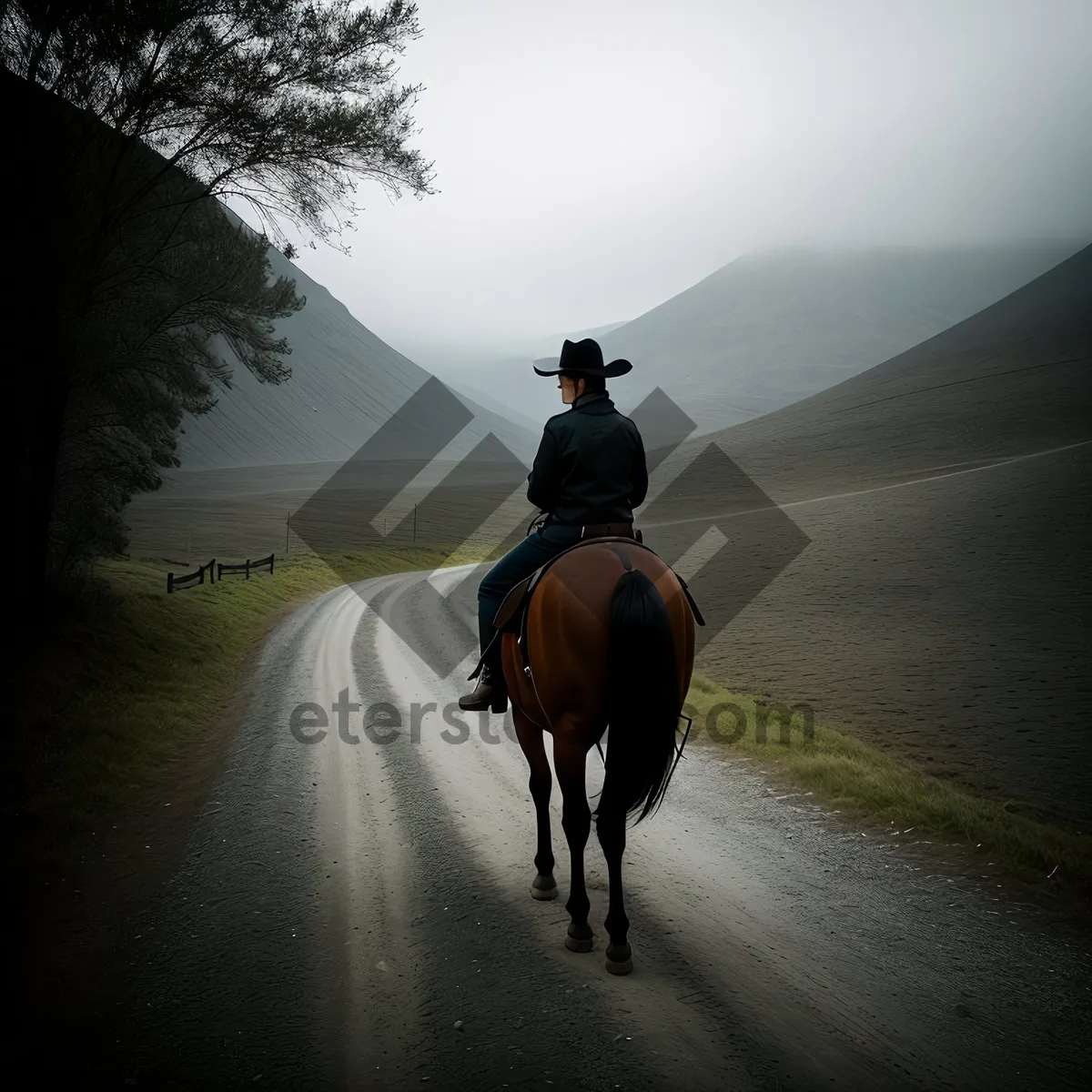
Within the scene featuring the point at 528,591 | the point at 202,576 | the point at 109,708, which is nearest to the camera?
the point at 528,591

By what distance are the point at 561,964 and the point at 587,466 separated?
311cm

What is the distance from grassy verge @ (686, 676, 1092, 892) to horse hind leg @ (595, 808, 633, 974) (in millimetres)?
3422

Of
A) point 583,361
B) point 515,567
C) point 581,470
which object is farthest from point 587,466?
point 515,567

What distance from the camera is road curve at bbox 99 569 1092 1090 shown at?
3.16 meters

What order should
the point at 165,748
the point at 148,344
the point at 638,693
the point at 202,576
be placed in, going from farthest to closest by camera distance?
the point at 202,576, the point at 148,344, the point at 165,748, the point at 638,693

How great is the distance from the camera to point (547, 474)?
4457mm

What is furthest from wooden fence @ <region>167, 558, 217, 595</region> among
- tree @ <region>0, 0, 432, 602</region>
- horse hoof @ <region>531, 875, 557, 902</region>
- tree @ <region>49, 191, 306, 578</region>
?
horse hoof @ <region>531, 875, 557, 902</region>

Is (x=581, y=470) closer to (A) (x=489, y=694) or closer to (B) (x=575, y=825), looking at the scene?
(A) (x=489, y=694)

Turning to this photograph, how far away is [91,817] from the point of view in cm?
581

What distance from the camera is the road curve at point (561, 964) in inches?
124

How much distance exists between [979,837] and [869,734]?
4158mm

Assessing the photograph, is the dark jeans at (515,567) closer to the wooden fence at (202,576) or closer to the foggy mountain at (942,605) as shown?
the foggy mountain at (942,605)

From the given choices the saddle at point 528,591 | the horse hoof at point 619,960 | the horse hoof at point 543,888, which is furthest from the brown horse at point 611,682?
the horse hoof at point 543,888

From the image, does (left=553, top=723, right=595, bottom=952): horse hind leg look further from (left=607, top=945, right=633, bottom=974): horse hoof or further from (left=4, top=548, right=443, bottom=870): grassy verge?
(left=4, top=548, right=443, bottom=870): grassy verge
